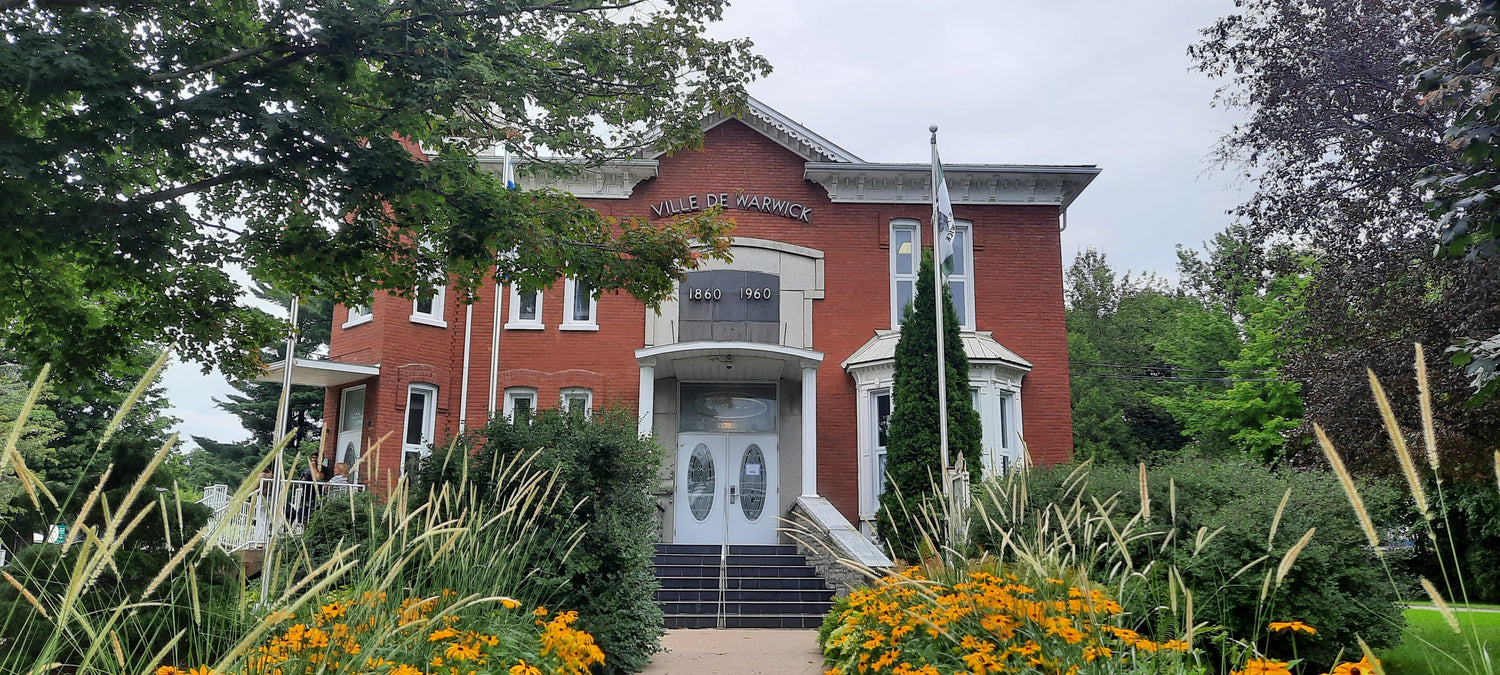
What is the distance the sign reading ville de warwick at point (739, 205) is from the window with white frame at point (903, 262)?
1.70 meters

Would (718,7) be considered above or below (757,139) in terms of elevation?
below

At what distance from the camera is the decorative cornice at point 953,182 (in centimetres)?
1744

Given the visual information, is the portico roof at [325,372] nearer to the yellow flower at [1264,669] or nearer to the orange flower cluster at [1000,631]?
the orange flower cluster at [1000,631]

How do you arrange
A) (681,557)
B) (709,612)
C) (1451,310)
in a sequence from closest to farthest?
(1451,310)
(709,612)
(681,557)

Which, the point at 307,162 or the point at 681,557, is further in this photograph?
the point at 681,557

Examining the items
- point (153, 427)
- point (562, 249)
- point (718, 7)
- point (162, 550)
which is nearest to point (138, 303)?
point (162, 550)

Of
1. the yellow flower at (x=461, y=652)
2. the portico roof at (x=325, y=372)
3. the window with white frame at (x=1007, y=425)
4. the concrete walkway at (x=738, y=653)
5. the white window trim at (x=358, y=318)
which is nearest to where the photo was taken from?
the yellow flower at (x=461, y=652)

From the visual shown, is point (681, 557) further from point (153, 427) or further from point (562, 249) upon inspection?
point (153, 427)

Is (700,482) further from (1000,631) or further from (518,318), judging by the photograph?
(1000,631)

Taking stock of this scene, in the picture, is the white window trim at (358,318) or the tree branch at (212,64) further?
the white window trim at (358,318)

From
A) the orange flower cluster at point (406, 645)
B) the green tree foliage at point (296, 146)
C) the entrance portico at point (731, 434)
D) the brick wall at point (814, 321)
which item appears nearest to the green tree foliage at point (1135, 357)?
the brick wall at point (814, 321)

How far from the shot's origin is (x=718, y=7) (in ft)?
28.1

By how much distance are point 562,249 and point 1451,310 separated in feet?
29.1

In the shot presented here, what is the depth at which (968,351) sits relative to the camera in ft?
54.2
